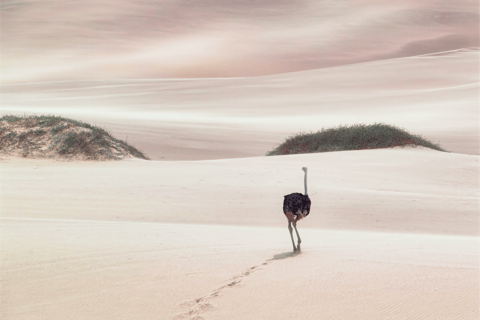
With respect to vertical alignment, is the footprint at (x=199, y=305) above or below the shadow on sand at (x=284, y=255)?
below

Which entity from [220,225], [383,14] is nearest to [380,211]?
[220,225]

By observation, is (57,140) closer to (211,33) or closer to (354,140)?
(354,140)

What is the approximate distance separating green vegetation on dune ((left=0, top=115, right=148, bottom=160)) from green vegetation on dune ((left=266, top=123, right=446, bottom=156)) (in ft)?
22.8

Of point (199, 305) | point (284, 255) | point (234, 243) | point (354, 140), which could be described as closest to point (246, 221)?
point (234, 243)

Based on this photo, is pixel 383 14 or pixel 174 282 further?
pixel 383 14

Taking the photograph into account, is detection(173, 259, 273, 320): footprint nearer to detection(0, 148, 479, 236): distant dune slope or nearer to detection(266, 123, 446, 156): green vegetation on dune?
detection(0, 148, 479, 236): distant dune slope

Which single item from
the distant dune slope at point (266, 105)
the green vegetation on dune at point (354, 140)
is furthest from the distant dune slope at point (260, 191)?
the distant dune slope at point (266, 105)

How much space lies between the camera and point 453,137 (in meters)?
23.7

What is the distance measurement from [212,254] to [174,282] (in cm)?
123

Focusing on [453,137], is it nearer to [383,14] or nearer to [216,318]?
[216,318]

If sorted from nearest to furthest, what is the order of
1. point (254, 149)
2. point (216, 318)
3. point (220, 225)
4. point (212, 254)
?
point (216, 318) < point (212, 254) < point (220, 225) < point (254, 149)

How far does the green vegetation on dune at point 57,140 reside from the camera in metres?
15.8

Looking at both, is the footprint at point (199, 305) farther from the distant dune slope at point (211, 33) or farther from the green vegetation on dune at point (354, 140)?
the distant dune slope at point (211, 33)

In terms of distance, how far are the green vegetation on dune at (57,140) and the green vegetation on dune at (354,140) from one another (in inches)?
273
